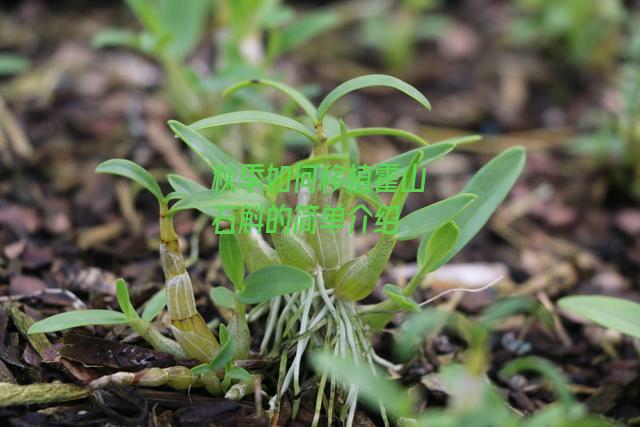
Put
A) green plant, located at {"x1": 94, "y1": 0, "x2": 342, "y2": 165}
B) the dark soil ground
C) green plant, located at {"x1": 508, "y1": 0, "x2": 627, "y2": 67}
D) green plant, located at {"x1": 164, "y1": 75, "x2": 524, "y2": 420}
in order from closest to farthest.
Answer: green plant, located at {"x1": 164, "y1": 75, "x2": 524, "y2": 420}
the dark soil ground
green plant, located at {"x1": 94, "y1": 0, "x2": 342, "y2": 165}
green plant, located at {"x1": 508, "y1": 0, "x2": 627, "y2": 67}

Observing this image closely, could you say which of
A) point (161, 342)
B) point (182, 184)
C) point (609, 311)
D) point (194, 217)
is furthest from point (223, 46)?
point (609, 311)

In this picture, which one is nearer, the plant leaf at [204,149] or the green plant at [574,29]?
the plant leaf at [204,149]

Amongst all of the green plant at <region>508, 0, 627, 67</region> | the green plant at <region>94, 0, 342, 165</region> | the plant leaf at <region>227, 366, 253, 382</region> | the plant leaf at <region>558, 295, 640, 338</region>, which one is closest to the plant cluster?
the plant leaf at <region>227, 366, 253, 382</region>

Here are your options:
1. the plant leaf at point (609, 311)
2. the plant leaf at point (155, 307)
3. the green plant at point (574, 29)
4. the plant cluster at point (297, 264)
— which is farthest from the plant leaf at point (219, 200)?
the green plant at point (574, 29)

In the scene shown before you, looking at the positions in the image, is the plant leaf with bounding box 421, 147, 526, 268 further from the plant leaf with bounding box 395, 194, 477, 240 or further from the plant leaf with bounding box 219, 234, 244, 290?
the plant leaf with bounding box 219, 234, 244, 290

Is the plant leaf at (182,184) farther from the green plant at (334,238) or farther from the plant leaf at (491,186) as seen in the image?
the plant leaf at (491,186)

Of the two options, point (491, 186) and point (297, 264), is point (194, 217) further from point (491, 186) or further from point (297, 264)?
point (491, 186)
